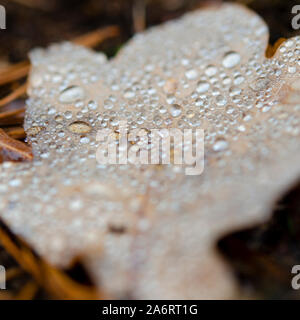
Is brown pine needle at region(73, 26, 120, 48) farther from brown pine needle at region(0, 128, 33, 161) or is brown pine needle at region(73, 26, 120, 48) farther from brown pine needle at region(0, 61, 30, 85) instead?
brown pine needle at region(0, 128, 33, 161)

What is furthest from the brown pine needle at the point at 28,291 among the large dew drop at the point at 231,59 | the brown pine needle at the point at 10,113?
the large dew drop at the point at 231,59

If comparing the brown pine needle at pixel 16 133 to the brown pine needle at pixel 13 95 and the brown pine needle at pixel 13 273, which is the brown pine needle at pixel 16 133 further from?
the brown pine needle at pixel 13 273

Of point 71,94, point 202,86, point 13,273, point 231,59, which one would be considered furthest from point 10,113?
point 231,59

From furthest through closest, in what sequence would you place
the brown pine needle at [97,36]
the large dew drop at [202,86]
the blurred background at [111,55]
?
1. the brown pine needle at [97,36]
2. the large dew drop at [202,86]
3. the blurred background at [111,55]

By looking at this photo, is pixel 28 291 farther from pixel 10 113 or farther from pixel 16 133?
pixel 10 113

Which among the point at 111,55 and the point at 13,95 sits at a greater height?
the point at 111,55

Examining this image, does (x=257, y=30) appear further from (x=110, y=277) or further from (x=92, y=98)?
(x=110, y=277)

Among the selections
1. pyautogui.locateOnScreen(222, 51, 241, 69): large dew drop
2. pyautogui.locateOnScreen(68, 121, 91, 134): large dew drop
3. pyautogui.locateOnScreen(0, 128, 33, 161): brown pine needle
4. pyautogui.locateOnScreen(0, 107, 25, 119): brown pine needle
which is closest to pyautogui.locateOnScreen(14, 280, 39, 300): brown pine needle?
pyautogui.locateOnScreen(0, 128, 33, 161): brown pine needle

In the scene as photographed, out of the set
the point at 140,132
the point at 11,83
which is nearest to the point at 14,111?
the point at 11,83
